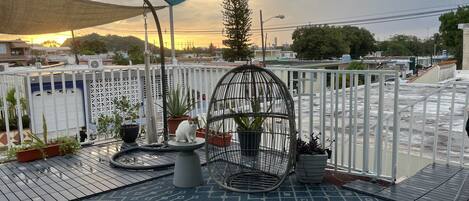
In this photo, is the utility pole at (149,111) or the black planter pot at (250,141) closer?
the black planter pot at (250,141)

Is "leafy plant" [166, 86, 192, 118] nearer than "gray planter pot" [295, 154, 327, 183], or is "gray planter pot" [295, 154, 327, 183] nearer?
"gray planter pot" [295, 154, 327, 183]

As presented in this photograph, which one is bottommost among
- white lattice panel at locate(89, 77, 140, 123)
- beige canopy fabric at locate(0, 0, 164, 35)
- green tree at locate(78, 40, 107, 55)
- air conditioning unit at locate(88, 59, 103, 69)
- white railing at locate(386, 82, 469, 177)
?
white railing at locate(386, 82, 469, 177)

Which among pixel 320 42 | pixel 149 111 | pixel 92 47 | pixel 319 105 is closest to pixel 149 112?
pixel 149 111

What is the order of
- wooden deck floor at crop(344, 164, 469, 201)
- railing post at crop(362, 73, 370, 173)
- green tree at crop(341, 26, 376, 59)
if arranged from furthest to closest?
green tree at crop(341, 26, 376, 59)
railing post at crop(362, 73, 370, 173)
wooden deck floor at crop(344, 164, 469, 201)

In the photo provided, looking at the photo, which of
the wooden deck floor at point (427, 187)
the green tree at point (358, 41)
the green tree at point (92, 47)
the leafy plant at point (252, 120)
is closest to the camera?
the wooden deck floor at point (427, 187)

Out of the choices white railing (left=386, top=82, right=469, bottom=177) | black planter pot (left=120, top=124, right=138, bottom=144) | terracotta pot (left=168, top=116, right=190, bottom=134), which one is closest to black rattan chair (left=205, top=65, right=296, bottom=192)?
terracotta pot (left=168, top=116, right=190, bottom=134)

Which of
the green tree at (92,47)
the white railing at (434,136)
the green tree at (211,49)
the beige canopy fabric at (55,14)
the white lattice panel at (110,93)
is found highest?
the green tree at (92,47)

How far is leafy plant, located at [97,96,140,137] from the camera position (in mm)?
4453

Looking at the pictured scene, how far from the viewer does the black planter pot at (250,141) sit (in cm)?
350

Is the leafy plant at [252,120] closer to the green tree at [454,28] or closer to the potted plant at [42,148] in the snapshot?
the potted plant at [42,148]

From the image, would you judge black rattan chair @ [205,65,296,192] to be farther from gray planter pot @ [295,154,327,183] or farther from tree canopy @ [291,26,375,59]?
tree canopy @ [291,26,375,59]

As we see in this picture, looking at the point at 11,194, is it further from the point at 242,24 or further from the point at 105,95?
the point at 242,24

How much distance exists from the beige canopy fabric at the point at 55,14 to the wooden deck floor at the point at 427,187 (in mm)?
3373

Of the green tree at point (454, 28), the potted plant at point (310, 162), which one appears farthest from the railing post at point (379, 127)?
the green tree at point (454, 28)
